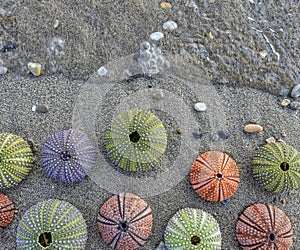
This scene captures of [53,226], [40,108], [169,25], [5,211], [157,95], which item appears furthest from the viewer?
[169,25]

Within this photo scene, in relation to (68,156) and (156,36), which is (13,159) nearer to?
(68,156)

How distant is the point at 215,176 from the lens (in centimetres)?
559

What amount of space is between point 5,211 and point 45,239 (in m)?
0.74

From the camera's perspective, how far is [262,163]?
229 inches

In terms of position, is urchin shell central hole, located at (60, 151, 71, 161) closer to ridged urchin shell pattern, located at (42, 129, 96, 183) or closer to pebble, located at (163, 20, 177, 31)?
ridged urchin shell pattern, located at (42, 129, 96, 183)

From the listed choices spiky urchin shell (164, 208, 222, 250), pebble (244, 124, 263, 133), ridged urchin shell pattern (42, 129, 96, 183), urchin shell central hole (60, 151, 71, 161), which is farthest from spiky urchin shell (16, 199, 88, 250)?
pebble (244, 124, 263, 133)

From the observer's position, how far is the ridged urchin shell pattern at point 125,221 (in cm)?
543

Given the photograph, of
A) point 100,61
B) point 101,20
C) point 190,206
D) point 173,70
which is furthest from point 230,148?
point 101,20

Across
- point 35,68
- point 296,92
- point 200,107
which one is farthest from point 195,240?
point 35,68

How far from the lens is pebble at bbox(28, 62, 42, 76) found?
6230mm

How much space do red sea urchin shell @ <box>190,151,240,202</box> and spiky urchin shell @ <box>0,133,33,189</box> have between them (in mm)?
2207

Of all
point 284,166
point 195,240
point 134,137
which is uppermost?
A: point 134,137

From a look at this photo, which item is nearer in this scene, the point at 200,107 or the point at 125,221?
the point at 125,221

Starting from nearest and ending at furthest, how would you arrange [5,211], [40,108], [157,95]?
1. [5,211]
2. [40,108]
3. [157,95]
